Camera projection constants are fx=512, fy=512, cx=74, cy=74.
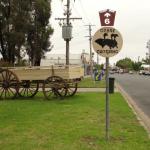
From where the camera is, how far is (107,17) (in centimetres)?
1123

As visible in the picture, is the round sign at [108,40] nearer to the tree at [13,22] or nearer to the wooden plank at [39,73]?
the wooden plank at [39,73]

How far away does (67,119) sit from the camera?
602 inches

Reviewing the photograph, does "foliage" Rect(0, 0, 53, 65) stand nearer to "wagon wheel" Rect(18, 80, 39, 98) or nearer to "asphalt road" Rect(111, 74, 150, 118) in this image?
"asphalt road" Rect(111, 74, 150, 118)

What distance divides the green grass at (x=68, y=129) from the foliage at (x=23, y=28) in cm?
3234

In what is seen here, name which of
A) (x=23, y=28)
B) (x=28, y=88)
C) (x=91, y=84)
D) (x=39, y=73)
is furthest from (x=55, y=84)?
(x=23, y=28)

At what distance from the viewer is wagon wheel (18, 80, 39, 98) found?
82.2 feet

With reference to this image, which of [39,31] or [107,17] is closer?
[107,17]

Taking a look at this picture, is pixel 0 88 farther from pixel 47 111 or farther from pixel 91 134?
pixel 91 134

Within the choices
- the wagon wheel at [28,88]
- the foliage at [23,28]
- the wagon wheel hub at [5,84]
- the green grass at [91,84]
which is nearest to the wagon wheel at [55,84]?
the wagon wheel at [28,88]

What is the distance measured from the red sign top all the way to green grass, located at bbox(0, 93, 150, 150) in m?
2.61

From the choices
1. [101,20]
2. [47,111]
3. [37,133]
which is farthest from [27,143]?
[47,111]

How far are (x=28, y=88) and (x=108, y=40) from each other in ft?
47.6

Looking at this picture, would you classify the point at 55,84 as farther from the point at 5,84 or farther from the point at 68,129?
the point at 68,129

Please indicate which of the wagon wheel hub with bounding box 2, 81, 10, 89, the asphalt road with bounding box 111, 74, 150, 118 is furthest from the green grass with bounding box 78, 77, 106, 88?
the wagon wheel hub with bounding box 2, 81, 10, 89
